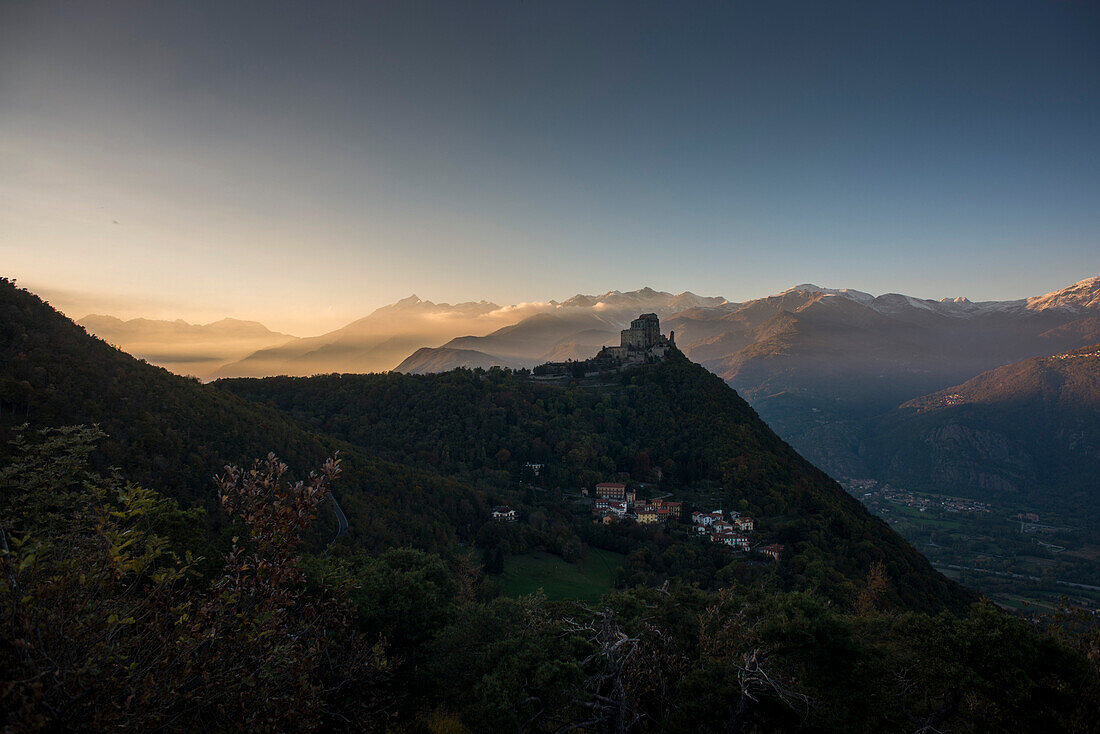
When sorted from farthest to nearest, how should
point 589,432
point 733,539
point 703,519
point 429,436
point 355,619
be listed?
point 589,432 → point 429,436 → point 703,519 → point 733,539 → point 355,619

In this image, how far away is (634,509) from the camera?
179 feet

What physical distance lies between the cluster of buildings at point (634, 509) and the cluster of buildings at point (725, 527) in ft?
9.37

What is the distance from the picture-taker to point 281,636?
4801 mm

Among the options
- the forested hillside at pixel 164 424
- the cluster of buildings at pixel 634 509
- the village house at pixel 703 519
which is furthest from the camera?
the cluster of buildings at pixel 634 509

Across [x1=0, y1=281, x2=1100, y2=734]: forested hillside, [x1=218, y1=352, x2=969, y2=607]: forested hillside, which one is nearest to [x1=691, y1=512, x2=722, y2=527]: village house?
[x1=218, y1=352, x2=969, y2=607]: forested hillside

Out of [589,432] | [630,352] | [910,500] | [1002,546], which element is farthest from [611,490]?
[910,500]

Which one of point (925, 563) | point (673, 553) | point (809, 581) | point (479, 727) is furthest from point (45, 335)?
point (925, 563)

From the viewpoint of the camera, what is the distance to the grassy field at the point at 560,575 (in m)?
36.2

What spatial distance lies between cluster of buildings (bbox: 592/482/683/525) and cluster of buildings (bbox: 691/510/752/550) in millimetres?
2856

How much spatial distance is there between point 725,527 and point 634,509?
10.1m

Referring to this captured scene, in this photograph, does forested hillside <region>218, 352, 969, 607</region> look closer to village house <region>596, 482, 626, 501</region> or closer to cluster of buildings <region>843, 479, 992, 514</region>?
village house <region>596, 482, 626, 501</region>

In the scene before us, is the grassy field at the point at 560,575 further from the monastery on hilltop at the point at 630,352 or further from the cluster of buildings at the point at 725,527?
the monastery on hilltop at the point at 630,352

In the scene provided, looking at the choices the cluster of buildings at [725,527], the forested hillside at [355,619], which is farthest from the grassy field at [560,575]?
the cluster of buildings at [725,527]

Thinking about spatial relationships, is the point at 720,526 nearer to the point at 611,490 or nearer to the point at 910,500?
the point at 611,490
